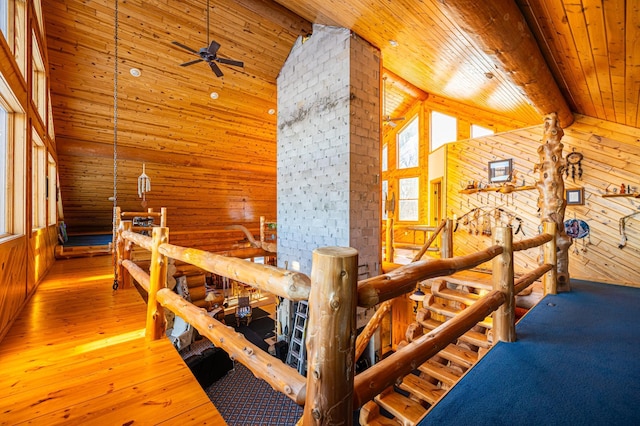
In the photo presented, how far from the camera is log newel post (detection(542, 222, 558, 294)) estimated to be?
330 centimetres

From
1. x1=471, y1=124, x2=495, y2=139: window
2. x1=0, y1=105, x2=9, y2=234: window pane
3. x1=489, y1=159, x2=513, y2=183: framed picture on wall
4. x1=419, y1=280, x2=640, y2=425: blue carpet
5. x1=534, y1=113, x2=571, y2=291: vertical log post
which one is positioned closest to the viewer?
x1=419, y1=280, x2=640, y2=425: blue carpet

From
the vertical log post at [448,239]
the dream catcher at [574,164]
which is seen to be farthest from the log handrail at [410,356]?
the dream catcher at [574,164]

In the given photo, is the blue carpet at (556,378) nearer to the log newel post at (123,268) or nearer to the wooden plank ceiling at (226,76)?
the wooden plank ceiling at (226,76)

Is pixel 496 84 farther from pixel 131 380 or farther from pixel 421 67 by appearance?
pixel 131 380

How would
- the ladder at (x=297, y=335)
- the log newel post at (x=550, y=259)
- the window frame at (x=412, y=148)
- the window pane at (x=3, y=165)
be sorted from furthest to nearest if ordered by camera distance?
the window frame at (x=412, y=148) < the ladder at (x=297, y=335) < the log newel post at (x=550, y=259) < the window pane at (x=3, y=165)

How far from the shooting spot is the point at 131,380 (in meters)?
1.74

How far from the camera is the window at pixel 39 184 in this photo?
446cm

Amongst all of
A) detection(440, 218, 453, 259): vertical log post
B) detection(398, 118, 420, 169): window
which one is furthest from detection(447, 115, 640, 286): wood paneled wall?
detection(398, 118, 420, 169): window

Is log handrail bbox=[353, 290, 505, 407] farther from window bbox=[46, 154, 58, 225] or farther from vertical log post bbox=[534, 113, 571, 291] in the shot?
window bbox=[46, 154, 58, 225]

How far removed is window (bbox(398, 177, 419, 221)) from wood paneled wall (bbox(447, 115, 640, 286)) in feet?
12.8

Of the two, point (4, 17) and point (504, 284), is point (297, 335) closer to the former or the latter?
point (504, 284)

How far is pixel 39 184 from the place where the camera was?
15.3 ft

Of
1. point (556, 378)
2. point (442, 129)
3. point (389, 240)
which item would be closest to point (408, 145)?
point (442, 129)

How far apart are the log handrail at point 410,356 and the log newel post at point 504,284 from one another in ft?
0.63
